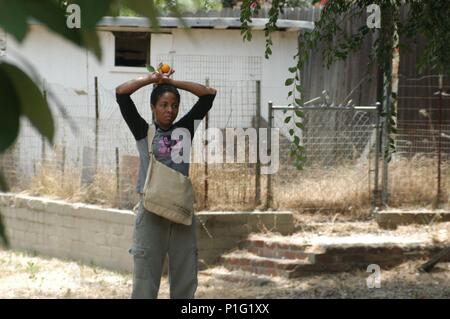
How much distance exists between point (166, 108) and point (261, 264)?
3234mm

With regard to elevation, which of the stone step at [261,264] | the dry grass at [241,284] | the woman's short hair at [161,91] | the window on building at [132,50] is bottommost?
the dry grass at [241,284]

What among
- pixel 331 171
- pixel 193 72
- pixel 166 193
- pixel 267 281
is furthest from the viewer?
pixel 193 72

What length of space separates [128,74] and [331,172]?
Answer: 12.7 feet

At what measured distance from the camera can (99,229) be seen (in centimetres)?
899

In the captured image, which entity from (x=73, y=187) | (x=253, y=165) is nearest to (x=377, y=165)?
(x=253, y=165)

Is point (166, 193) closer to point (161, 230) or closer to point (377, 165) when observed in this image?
point (161, 230)

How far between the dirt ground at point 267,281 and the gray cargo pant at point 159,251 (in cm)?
204

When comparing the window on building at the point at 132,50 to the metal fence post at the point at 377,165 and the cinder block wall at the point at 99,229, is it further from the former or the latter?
the metal fence post at the point at 377,165

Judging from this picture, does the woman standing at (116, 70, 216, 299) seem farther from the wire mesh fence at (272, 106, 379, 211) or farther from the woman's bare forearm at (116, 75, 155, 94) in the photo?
the wire mesh fence at (272, 106, 379, 211)

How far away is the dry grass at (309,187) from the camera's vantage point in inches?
351

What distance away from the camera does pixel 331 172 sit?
30.2 ft

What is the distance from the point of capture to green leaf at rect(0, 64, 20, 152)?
72cm

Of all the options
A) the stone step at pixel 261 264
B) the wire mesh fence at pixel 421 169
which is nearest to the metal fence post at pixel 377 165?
the wire mesh fence at pixel 421 169

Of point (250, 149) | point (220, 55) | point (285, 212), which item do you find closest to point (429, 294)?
point (285, 212)
